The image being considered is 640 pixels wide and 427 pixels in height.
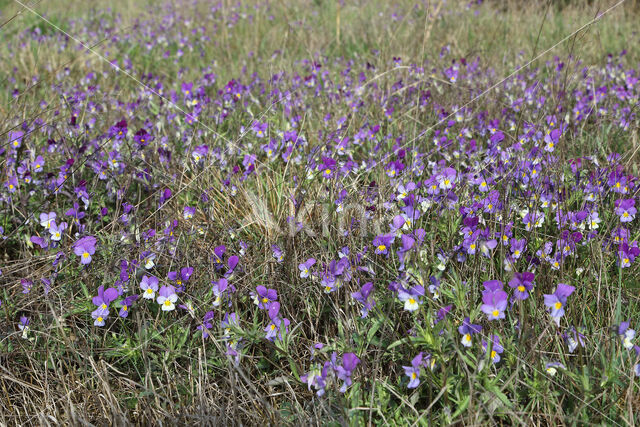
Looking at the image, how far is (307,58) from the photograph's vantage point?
566 centimetres

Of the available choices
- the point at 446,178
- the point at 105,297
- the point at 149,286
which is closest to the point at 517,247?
the point at 446,178

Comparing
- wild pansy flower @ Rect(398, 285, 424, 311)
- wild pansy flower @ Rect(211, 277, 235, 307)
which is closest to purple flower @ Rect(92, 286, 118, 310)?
wild pansy flower @ Rect(211, 277, 235, 307)

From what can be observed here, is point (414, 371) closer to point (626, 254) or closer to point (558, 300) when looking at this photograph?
point (558, 300)

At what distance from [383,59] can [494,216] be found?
119 inches

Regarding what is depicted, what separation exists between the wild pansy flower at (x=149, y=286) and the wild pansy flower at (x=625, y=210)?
6.46 feet

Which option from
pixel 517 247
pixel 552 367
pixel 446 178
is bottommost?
pixel 552 367

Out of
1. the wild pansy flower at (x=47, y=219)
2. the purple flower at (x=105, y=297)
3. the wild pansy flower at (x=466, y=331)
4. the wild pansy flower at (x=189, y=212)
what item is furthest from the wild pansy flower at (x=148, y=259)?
Result: the wild pansy flower at (x=466, y=331)

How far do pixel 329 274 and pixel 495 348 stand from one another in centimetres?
70

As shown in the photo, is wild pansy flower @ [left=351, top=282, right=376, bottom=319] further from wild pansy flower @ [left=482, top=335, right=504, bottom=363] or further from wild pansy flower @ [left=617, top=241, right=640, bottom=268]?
wild pansy flower @ [left=617, top=241, right=640, bottom=268]

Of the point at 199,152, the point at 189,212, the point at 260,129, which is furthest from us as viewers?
the point at 260,129

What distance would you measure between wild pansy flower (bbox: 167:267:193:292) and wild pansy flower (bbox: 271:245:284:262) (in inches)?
14.5

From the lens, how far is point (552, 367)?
1.78 meters

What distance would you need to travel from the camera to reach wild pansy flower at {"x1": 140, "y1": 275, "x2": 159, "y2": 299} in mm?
2166

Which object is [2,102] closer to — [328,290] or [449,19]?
[328,290]
